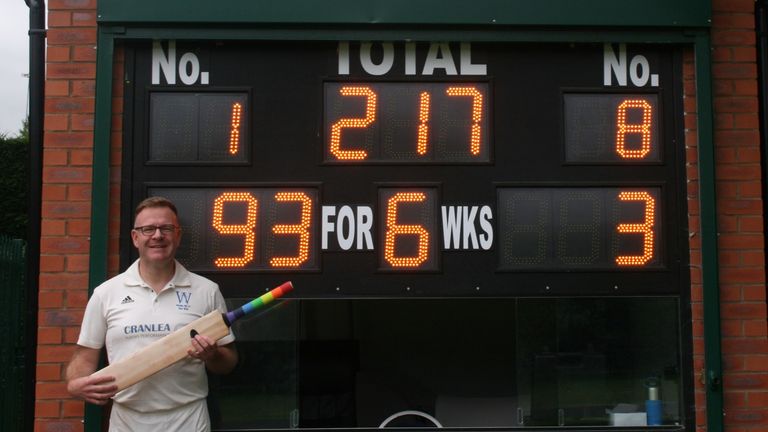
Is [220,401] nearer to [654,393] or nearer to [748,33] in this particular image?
[654,393]

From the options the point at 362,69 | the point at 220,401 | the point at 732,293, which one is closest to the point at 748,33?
the point at 732,293

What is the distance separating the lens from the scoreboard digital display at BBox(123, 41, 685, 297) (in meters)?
4.48

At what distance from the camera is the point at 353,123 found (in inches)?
180

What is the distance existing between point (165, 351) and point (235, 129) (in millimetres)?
1360

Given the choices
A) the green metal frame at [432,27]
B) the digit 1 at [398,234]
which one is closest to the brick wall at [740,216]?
the green metal frame at [432,27]

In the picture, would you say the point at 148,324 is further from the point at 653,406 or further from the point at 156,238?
the point at 653,406

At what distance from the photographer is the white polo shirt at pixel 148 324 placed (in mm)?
3900

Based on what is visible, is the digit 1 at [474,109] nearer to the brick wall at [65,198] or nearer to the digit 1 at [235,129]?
the digit 1 at [235,129]

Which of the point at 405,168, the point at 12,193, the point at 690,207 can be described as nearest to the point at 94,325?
the point at 405,168

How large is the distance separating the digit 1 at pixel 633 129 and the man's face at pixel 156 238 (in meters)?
2.46

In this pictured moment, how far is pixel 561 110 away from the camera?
463 centimetres

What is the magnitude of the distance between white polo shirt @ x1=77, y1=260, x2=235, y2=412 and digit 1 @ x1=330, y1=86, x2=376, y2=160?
1.07 metres

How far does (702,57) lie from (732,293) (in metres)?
1.35

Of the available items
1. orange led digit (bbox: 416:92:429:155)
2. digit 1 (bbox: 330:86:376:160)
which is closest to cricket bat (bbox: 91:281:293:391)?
digit 1 (bbox: 330:86:376:160)
